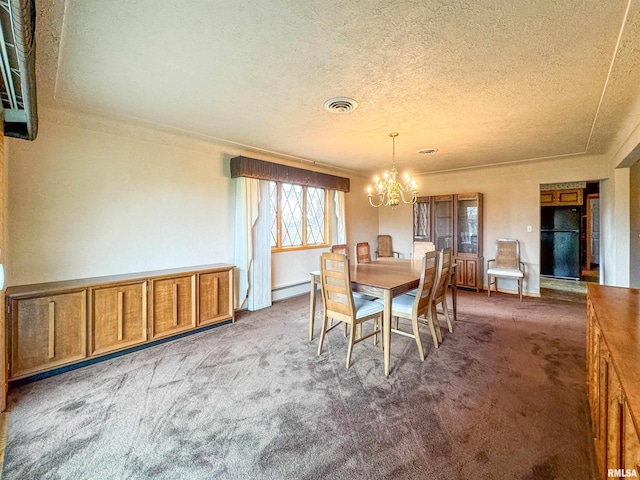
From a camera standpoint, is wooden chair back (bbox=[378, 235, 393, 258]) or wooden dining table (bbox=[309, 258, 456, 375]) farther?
wooden chair back (bbox=[378, 235, 393, 258])

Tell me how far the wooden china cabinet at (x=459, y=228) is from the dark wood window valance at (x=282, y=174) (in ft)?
5.78

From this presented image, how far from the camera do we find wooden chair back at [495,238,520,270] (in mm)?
4871

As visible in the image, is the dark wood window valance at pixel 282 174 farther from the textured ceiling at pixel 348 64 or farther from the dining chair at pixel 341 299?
the dining chair at pixel 341 299

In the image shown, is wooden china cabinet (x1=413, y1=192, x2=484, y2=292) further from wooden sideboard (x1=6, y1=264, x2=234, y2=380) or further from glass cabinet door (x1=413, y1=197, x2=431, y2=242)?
wooden sideboard (x1=6, y1=264, x2=234, y2=380)

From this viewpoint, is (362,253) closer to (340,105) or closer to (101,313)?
(340,105)

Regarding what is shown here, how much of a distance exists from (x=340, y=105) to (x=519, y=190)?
13.6 ft

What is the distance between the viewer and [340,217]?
17.8ft

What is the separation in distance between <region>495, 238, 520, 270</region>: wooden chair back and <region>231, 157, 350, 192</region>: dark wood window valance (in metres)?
2.96

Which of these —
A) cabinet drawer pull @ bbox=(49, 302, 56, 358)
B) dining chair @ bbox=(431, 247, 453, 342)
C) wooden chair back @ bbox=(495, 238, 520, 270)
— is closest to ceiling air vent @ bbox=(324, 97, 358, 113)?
dining chair @ bbox=(431, 247, 453, 342)

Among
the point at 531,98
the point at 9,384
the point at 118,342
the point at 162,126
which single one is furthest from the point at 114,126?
the point at 531,98

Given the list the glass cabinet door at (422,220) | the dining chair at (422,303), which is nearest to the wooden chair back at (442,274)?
the dining chair at (422,303)

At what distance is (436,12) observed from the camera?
1435 mm

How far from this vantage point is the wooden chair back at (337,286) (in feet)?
7.93

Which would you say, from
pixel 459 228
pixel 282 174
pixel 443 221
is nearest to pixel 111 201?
pixel 282 174
